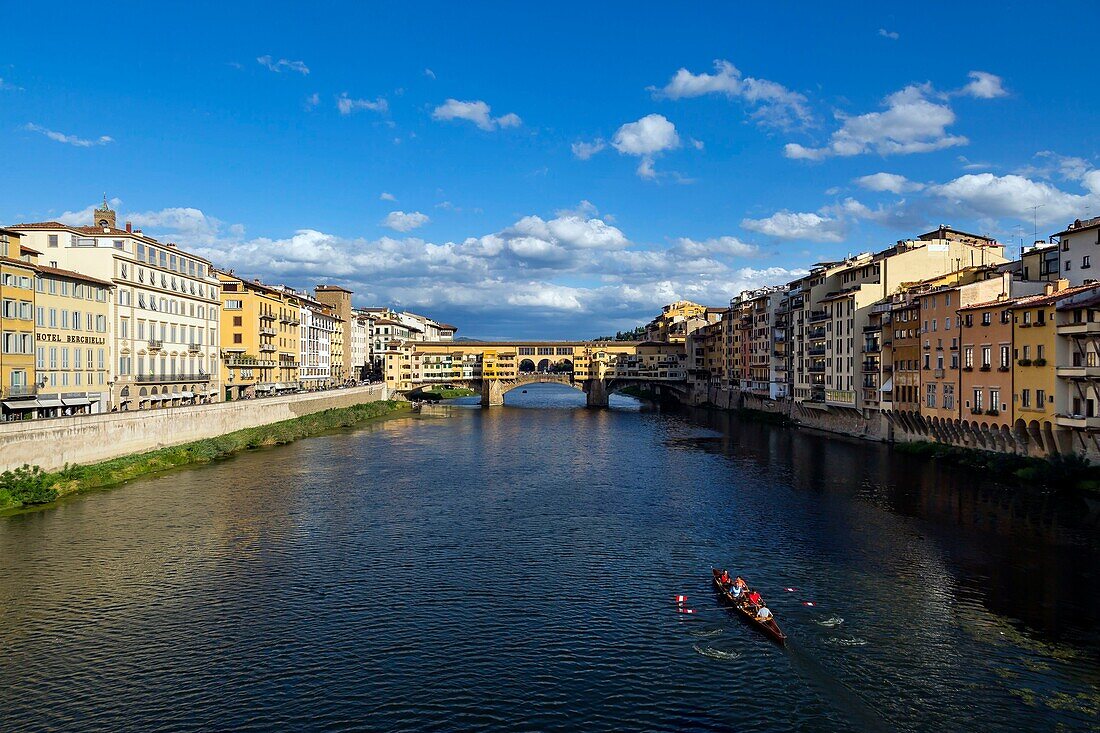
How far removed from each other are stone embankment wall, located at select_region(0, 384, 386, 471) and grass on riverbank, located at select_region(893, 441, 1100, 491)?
57646 mm

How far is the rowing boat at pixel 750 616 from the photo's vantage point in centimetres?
Result: 2381

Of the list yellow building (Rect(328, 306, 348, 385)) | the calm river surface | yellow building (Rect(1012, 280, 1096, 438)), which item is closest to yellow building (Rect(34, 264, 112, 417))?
the calm river surface

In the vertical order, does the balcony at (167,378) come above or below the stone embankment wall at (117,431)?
above

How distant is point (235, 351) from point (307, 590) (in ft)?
220

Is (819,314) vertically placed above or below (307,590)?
above

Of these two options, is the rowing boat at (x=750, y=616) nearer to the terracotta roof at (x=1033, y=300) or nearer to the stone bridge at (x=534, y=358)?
the terracotta roof at (x=1033, y=300)

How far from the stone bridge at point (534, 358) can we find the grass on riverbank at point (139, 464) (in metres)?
49.0

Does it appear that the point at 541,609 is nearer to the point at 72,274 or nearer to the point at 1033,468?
the point at 1033,468

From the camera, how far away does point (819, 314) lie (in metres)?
82.0

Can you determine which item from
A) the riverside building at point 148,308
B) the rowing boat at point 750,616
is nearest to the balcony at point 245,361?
the riverside building at point 148,308

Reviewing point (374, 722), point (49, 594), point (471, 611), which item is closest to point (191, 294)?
point (49, 594)

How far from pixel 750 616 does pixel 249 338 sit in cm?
7995

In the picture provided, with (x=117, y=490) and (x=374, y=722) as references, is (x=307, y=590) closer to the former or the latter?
(x=374, y=722)

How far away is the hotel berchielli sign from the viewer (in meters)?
49.7
